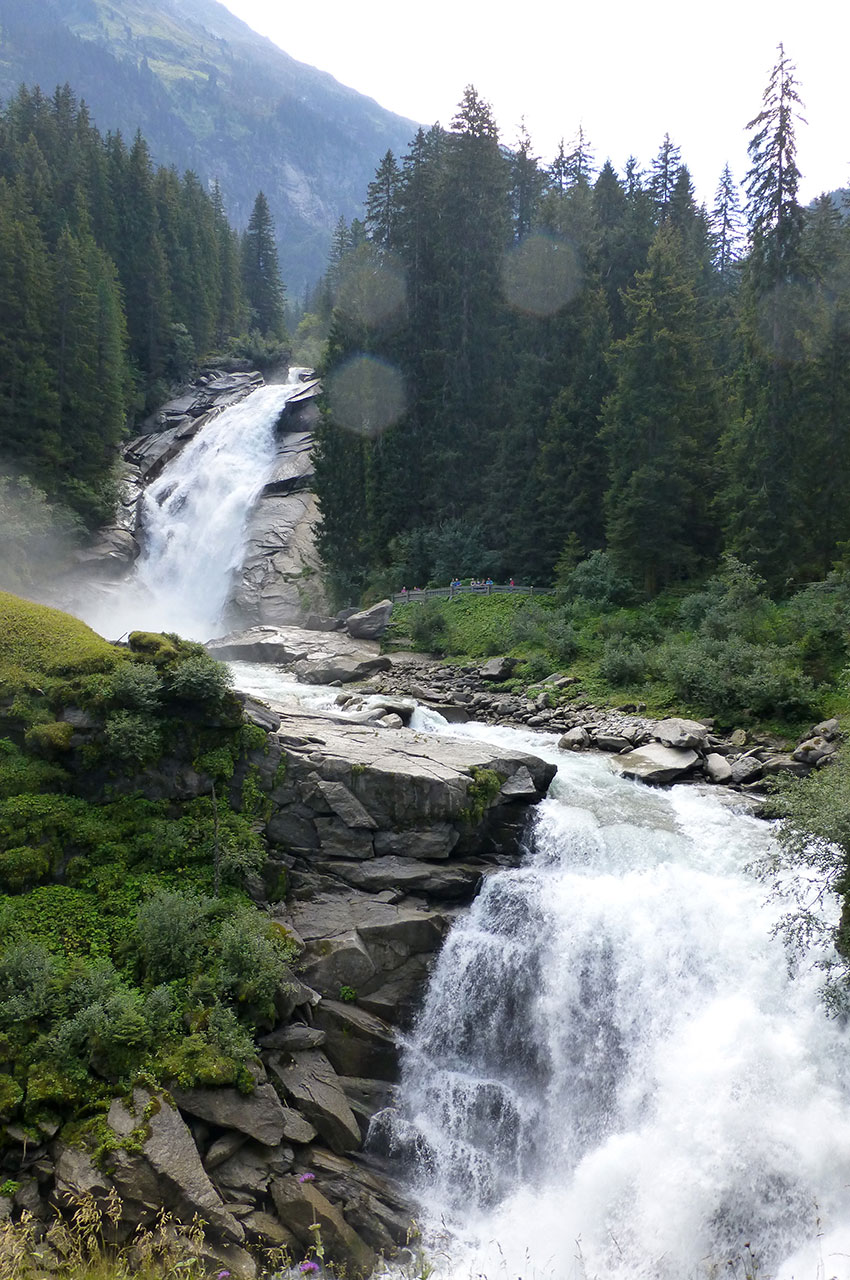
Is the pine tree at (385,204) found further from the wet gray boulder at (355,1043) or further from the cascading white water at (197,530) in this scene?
the wet gray boulder at (355,1043)

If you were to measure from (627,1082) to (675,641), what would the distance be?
52.7 feet

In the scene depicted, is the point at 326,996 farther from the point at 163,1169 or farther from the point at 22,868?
the point at 22,868

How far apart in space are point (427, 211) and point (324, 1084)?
39738 mm

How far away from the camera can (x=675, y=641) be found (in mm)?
24844

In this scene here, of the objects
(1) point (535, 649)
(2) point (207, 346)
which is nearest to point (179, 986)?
(1) point (535, 649)

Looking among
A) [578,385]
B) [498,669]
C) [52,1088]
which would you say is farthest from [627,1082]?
[578,385]

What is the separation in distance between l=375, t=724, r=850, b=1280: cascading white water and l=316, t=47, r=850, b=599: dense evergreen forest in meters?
16.5

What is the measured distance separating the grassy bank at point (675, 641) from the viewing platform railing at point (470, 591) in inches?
Result: 24.7

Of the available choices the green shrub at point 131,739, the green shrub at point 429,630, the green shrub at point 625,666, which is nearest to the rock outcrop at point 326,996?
the green shrub at point 131,739

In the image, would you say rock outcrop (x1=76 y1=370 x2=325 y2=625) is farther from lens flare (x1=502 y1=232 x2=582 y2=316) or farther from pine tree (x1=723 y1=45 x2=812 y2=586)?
pine tree (x1=723 y1=45 x2=812 y2=586)

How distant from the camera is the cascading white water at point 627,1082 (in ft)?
29.7

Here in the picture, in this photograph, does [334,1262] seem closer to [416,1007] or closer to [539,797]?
[416,1007]

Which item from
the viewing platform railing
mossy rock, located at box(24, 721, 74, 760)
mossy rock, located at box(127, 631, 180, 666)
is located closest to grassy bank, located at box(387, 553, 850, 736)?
the viewing platform railing

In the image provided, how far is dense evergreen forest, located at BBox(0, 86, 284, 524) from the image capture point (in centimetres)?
4000
